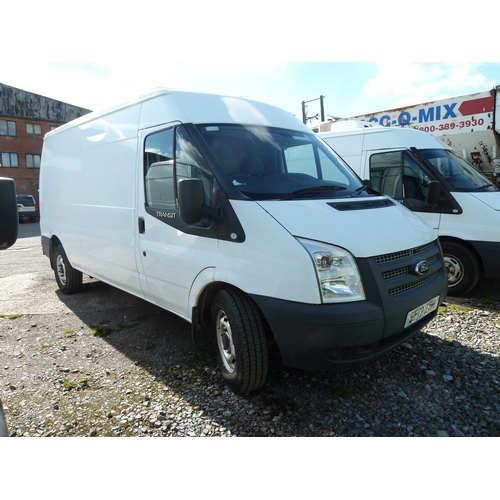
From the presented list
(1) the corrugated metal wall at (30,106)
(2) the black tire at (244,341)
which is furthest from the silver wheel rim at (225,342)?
(1) the corrugated metal wall at (30,106)

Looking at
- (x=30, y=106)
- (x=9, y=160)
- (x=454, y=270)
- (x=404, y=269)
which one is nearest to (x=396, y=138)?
(x=454, y=270)

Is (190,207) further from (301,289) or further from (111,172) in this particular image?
(111,172)

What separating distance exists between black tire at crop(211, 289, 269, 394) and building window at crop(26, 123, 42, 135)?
41512 mm

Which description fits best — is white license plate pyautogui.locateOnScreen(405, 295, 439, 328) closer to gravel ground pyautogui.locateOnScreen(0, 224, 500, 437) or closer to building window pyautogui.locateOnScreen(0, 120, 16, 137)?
gravel ground pyautogui.locateOnScreen(0, 224, 500, 437)

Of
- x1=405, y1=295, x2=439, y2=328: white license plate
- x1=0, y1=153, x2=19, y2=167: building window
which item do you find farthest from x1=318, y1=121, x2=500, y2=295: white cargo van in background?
x1=0, y1=153, x2=19, y2=167: building window

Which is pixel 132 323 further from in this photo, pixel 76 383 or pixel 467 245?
pixel 467 245

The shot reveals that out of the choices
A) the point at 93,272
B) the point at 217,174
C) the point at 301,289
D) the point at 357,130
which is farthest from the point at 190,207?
the point at 357,130

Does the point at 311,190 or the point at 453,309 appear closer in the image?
the point at 311,190

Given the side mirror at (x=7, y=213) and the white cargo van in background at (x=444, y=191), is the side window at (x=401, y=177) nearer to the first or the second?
the white cargo van in background at (x=444, y=191)

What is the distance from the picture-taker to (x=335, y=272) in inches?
105

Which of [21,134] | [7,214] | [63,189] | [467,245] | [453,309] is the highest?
[21,134]

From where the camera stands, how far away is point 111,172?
448 cm

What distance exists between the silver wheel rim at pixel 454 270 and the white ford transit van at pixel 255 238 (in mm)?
2174

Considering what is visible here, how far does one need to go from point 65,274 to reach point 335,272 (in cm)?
488
